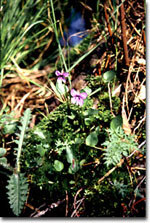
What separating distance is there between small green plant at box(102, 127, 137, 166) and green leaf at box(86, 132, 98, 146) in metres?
0.04

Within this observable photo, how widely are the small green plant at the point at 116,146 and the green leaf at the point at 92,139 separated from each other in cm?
4

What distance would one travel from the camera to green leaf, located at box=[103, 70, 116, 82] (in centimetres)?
113

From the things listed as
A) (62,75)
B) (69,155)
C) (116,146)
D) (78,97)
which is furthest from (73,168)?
(62,75)

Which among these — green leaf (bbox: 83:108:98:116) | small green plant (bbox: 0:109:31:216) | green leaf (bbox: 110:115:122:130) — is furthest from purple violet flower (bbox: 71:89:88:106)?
small green plant (bbox: 0:109:31:216)

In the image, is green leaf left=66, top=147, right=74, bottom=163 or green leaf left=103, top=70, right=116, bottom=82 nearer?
green leaf left=66, top=147, right=74, bottom=163

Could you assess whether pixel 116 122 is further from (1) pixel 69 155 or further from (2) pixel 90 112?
(1) pixel 69 155

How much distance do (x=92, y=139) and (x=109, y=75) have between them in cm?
33

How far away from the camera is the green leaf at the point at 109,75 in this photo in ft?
3.72

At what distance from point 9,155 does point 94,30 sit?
83 centimetres

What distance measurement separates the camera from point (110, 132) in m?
1.07

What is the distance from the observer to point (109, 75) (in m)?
1.14

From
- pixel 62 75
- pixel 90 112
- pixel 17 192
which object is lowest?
pixel 17 192

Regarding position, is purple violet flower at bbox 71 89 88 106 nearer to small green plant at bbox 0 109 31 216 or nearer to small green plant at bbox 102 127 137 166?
small green plant at bbox 102 127 137 166

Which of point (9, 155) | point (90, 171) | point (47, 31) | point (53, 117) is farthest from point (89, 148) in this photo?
point (47, 31)
